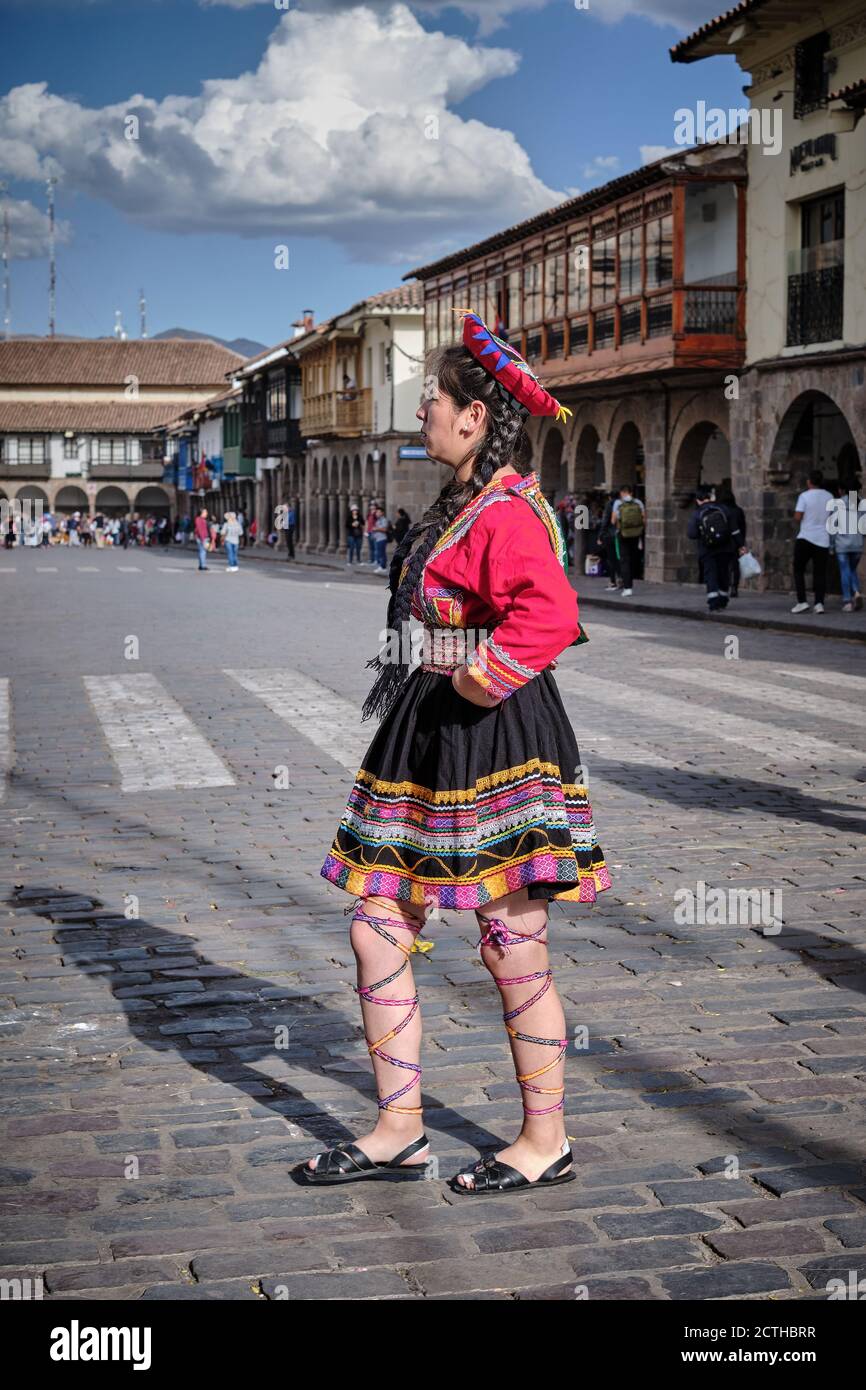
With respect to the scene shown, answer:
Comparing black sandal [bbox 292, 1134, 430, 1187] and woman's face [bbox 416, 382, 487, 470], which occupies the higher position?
woman's face [bbox 416, 382, 487, 470]

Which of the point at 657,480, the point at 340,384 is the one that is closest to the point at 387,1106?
the point at 657,480

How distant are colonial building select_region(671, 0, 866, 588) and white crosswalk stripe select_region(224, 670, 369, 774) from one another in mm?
12133

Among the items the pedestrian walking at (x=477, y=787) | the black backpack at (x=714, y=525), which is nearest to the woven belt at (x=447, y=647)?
the pedestrian walking at (x=477, y=787)

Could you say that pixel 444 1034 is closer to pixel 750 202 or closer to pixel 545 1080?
pixel 545 1080

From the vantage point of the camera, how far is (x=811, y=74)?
24.8 m

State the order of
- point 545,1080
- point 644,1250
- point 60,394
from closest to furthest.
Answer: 1. point 644,1250
2. point 545,1080
3. point 60,394

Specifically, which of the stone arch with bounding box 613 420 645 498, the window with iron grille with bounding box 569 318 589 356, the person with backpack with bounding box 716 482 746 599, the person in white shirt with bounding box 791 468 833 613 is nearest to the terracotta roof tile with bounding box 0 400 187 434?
the stone arch with bounding box 613 420 645 498

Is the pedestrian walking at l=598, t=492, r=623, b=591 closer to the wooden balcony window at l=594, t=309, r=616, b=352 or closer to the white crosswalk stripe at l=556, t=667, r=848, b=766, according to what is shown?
the wooden balcony window at l=594, t=309, r=616, b=352

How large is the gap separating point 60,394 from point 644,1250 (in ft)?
351

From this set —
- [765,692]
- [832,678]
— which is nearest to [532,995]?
[765,692]

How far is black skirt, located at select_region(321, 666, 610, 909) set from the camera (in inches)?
139

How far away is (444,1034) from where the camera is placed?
4.68m

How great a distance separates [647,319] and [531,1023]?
84.2ft

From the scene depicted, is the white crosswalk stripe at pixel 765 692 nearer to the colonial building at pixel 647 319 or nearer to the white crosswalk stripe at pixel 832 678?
the white crosswalk stripe at pixel 832 678
